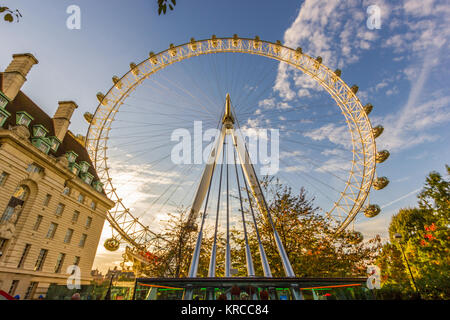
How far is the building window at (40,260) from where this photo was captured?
24.3 meters

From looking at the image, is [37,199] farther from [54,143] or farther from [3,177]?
[54,143]

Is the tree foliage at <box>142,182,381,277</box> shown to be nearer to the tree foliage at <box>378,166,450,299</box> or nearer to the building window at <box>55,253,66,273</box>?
the tree foliage at <box>378,166,450,299</box>

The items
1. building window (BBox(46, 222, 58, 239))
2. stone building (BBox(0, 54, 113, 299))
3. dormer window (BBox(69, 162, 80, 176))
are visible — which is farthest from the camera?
dormer window (BBox(69, 162, 80, 176))

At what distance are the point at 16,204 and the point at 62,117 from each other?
1350 cm

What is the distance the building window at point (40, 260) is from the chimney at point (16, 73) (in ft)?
54.6

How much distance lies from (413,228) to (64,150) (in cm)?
5483

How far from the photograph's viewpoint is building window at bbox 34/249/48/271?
2426cm

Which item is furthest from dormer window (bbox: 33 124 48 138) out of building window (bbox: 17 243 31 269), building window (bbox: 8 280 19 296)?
building window (bbox: 8 280 19 296)

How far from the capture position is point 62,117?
31734mm

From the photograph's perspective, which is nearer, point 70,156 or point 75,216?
point 75,216

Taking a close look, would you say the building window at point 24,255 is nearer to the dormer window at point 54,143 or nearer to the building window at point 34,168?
the building window at point 34,168

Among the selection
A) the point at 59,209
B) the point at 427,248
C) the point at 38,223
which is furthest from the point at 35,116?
the point at 427,248

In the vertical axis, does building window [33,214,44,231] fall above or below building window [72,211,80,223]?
below
